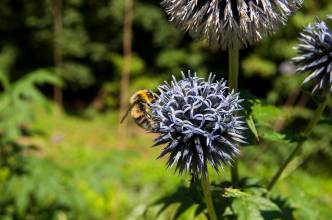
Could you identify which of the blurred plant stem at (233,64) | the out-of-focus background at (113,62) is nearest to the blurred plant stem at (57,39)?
the out-of-focus background at (113,62)

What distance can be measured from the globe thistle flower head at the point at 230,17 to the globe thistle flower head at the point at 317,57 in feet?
0.49

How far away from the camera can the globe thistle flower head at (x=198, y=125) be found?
1.52 m

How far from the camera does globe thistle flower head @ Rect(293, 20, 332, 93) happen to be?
177 cm

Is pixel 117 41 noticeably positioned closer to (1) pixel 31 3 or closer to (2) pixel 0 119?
(1) pixel 31 3

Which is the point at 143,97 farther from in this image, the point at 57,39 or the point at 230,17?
the point at 57,39

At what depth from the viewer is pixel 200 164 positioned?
1.53 meters

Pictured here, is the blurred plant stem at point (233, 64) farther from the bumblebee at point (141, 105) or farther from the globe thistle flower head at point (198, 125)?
the bumblebee at point (141, 105)

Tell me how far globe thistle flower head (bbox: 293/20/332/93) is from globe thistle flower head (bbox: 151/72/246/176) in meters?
0.35

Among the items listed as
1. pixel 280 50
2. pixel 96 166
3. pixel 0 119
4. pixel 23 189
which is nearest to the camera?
pixel 23 189

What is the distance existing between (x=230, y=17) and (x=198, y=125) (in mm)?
368

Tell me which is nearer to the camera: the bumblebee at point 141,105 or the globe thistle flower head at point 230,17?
the globe thistle flower head at point 230,17

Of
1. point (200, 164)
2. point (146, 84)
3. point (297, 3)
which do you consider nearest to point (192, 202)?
point (200, 164)

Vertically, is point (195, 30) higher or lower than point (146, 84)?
lower

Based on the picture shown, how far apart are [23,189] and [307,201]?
162cm
